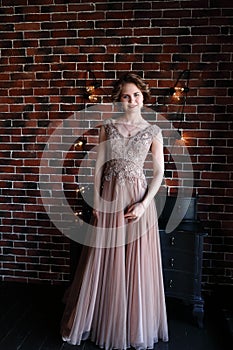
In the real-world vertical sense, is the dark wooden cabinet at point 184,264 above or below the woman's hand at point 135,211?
below

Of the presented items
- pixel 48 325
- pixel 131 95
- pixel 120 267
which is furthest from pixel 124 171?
pixel 48 325

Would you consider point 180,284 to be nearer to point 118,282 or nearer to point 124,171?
point 118,282

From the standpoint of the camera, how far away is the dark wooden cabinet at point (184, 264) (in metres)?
2.43

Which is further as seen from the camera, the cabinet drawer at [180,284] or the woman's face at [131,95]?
the cabinet drawer at [180,284]

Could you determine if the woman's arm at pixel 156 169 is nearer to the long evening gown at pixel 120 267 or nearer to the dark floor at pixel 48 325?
the long evening gown at pixel 120 267

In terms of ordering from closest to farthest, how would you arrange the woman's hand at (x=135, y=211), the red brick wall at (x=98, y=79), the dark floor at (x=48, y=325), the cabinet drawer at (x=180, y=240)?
the woman's hand at (x=135, y=211) < the dark floor at (x=48, y=325) < the cabinet drawer at (x=180, y=240) < the red brick wall at (x=98, y=79)

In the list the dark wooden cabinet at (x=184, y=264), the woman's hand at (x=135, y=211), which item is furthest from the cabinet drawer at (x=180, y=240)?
the woman's hand at (x=135, y=211)

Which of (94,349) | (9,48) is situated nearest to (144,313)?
(94,349)

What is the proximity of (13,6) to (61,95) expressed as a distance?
826 millimetres

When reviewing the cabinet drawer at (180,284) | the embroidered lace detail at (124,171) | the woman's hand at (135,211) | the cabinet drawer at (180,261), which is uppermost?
the embroidered lace detail at (124,171)

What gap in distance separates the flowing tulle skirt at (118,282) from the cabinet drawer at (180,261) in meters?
0.28

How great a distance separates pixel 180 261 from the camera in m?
2.47

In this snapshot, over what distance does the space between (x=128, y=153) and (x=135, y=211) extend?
0.37 metres

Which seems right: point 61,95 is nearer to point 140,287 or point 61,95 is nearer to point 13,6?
point 13,6
